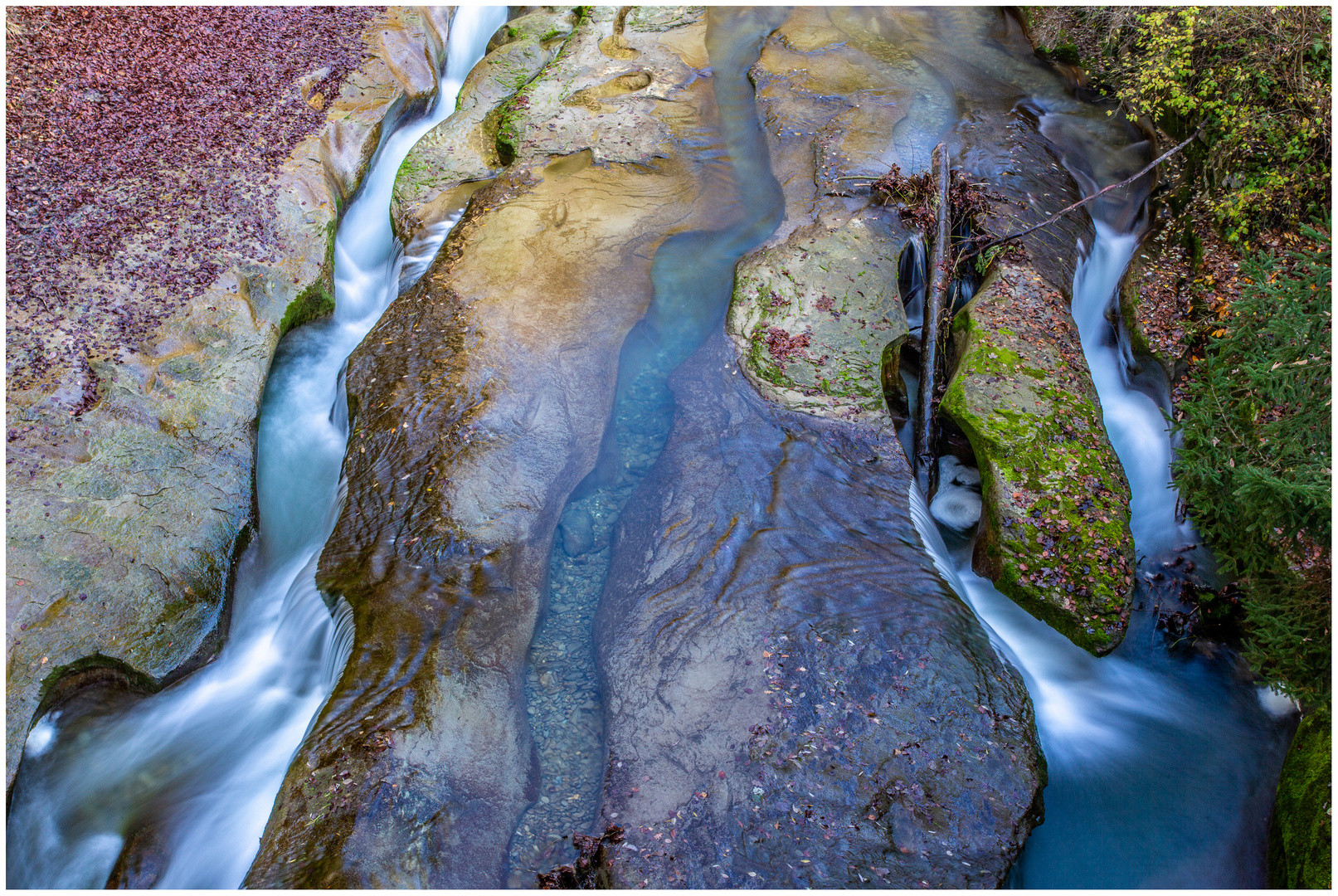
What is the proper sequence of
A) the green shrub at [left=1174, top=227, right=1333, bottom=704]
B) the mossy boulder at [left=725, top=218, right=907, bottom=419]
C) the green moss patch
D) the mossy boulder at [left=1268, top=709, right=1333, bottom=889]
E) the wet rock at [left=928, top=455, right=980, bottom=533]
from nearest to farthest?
the mossy boulder at [left=1268, top=709, right=1333, bottom=889] < the green shrub at [left=1174, top=227, right=1333, bottom=704] < the wet rock at [left=928, top=455, right=980, bottom=533] < the mossy boulder at [left=725, top=218, right=907, bottom=419] < the green moss patch

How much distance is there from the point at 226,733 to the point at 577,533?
3596 millimetres

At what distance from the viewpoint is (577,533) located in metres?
7.88

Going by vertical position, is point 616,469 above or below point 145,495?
below

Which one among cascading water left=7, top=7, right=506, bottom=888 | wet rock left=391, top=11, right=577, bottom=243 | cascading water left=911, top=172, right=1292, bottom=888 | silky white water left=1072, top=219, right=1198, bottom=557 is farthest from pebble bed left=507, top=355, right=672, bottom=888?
silky white water left=1072, top=219, right=1198, bottom=557

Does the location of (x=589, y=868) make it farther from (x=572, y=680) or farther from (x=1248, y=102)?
(x=1248, y=102)

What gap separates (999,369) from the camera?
8625mm

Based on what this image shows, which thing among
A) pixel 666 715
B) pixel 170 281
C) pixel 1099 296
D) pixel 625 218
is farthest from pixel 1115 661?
pixel 170 281

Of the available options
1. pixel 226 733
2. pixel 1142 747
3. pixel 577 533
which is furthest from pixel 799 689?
pixel 226 733

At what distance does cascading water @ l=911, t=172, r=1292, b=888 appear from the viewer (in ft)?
20.4

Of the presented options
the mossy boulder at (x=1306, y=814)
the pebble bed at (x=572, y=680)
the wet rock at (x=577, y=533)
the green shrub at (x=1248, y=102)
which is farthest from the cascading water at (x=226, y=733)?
the green shrub at (x=1248, y=102)

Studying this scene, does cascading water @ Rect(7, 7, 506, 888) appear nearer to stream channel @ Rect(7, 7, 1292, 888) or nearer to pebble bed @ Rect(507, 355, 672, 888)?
stream channel @ Rect(7, 7, 1292, 888)

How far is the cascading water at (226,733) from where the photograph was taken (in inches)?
241

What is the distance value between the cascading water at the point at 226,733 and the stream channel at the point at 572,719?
0.02 m

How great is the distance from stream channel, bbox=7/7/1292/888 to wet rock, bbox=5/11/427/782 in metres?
0.35
